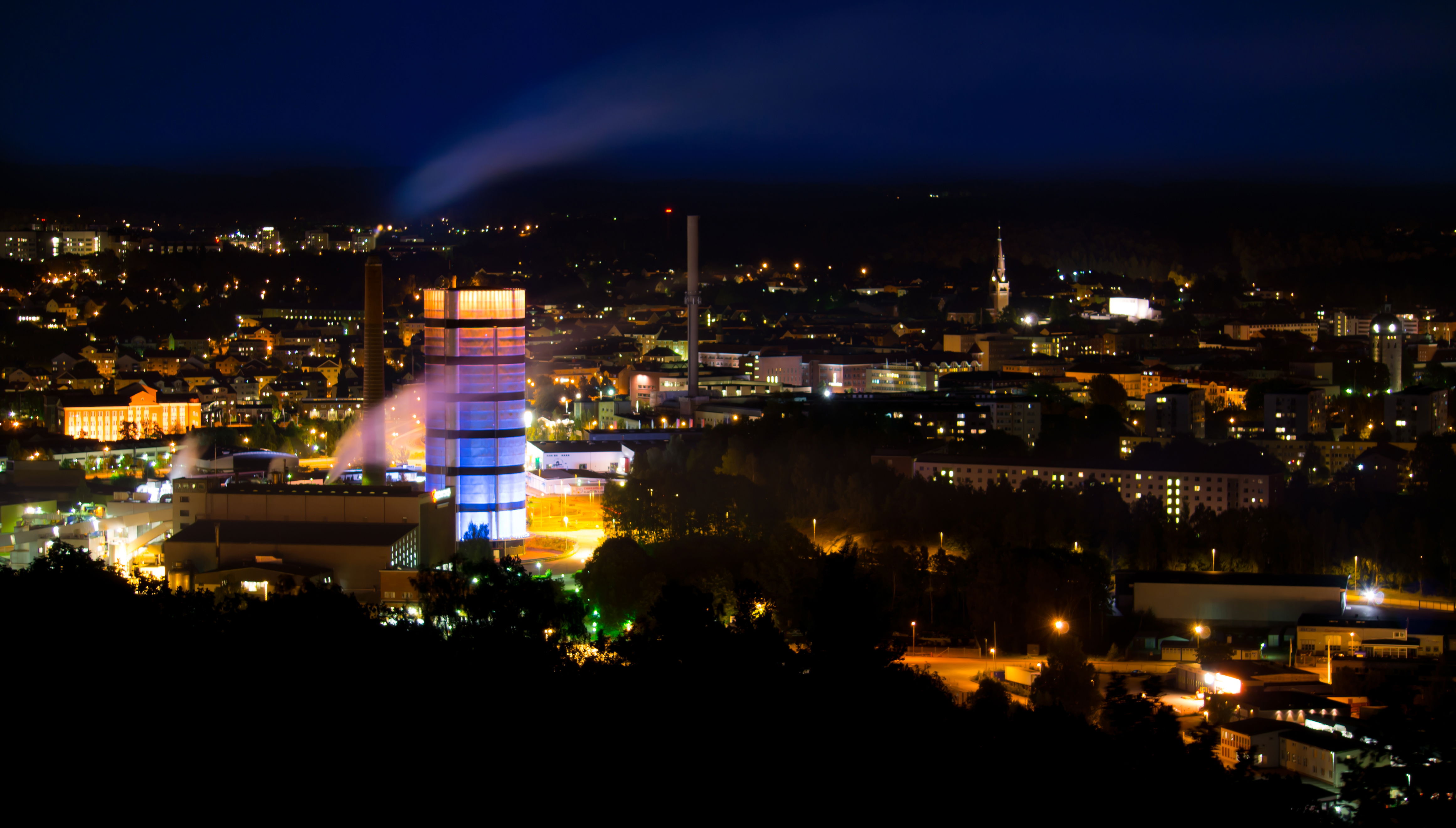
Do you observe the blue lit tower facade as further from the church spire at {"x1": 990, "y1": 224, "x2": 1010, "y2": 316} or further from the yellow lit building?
the church spire at {"x1": 990, "y1": 224, "x2": 1010, "y2": 316}

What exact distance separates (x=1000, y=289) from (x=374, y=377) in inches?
1256

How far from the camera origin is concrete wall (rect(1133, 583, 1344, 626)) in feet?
47.2

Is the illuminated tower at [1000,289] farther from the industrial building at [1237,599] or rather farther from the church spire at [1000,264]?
the industrial building at [1237,599]

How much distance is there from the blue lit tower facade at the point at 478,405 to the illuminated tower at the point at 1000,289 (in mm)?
30371

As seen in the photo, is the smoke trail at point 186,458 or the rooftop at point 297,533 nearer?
the rooftop at point 297,533

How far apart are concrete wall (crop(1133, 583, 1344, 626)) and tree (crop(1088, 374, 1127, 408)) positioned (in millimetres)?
16618

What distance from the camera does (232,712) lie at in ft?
26.8

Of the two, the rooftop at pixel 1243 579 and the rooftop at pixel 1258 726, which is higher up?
the rooftop at pixel 1243 579

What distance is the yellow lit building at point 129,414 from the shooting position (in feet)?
90.1

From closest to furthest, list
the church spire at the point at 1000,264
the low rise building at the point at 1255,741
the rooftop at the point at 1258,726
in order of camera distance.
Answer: the low rise building at the point at 1255,741, the rooftop at the point at 1258,726, the church spire at the point at 1000,264

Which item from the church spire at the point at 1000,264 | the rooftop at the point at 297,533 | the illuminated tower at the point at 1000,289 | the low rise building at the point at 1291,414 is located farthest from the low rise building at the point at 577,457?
the church spire at the point at 1000,264

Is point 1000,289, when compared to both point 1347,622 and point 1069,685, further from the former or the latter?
point 1069,685


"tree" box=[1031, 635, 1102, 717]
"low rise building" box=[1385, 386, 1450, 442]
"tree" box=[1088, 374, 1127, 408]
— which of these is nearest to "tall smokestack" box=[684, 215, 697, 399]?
"tree" box=[1088, 374, 1127, 408]

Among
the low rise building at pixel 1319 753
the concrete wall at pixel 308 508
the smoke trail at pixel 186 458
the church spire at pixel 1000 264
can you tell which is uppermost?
the church spire at pixel 1000 264
